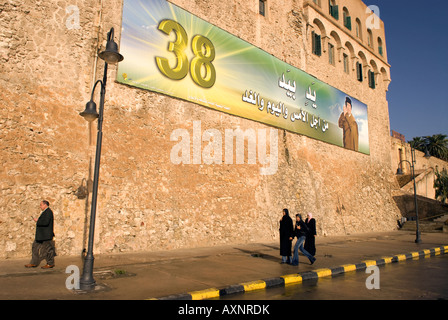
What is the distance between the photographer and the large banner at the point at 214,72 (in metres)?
11.7

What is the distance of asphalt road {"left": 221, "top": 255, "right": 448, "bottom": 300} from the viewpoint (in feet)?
17.0

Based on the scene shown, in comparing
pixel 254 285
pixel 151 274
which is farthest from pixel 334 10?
pixel 151 274

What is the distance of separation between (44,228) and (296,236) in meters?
6.05

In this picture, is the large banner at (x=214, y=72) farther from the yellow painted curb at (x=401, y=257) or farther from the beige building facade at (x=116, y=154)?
the yellow painted curb at (x=401, y=257)

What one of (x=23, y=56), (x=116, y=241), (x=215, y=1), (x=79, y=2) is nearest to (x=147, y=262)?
(x=116, y=241)

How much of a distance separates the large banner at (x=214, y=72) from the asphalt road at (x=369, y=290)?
342 inches

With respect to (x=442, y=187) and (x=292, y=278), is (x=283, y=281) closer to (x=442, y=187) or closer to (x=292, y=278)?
(x=292, y=278)

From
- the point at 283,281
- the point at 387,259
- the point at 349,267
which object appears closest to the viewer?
the point at 283,281

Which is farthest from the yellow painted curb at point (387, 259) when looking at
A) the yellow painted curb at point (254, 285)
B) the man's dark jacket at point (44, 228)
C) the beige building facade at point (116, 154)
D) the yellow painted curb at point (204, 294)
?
the man's dark jacket at point (44, 228)

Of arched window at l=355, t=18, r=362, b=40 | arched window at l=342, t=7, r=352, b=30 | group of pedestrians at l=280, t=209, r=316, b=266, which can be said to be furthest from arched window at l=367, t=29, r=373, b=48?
group of pedestrians at l=280, t=209, r=316, b=266

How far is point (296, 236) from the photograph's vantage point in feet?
27.5

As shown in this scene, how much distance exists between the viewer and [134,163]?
10945 mm
